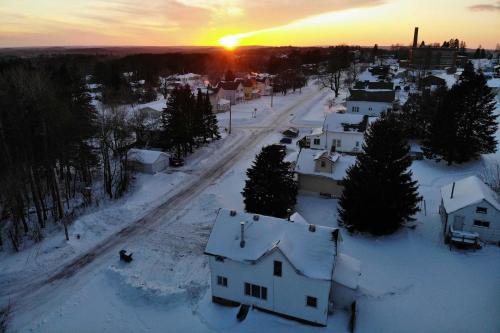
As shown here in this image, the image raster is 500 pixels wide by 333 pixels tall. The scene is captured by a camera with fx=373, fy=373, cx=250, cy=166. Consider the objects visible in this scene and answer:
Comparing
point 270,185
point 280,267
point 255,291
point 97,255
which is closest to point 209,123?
point 270,185

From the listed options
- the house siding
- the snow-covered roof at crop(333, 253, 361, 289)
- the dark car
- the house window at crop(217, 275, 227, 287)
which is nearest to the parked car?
the dark car

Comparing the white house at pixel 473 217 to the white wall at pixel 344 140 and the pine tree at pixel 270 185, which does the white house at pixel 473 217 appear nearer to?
A: the pine tree at pixel 270 185

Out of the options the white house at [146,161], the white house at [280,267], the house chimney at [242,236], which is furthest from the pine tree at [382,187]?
the white house at [146,161]

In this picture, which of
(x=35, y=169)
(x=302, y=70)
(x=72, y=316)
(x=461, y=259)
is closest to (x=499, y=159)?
(x=461, y=259)

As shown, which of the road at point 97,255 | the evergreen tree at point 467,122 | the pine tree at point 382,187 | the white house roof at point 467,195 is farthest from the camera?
the evergreen tree at point 467,122

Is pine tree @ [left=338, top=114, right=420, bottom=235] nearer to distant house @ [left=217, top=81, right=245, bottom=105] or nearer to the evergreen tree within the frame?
the evergreen tree
